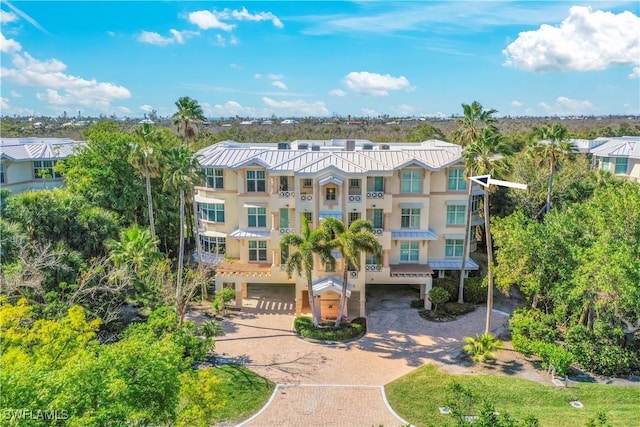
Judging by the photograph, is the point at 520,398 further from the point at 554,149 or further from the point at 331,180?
the point at 554,149

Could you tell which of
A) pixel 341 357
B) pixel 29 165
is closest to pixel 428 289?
pixel 341 357

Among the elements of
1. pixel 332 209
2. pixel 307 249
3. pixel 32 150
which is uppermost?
pixel 32 150

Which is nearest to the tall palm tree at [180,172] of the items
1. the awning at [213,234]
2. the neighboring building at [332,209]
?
the neighboring building at [332,209]

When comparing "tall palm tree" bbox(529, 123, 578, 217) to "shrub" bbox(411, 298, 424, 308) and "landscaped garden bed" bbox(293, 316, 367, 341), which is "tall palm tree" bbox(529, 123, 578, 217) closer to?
"shrub" bbox(411, 298, 424, 308)

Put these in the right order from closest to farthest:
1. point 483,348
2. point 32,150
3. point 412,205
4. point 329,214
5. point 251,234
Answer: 1. point 483,348
2. point 329,214
3. point 251,234
4. point 412,205
5. point 32,150

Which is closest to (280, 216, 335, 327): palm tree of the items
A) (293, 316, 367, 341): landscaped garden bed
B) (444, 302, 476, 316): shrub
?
(293, 316, 367, 341): landscaped garden bed

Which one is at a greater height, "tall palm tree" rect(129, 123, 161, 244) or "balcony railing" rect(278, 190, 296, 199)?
"tall palm tree" rect(129, 123, 161, 244)
